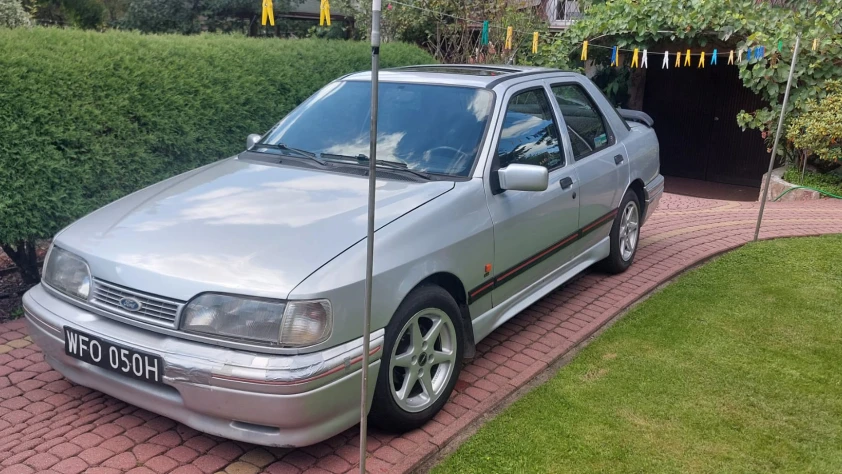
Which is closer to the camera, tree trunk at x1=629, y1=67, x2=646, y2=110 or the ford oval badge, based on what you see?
the ford oval badge

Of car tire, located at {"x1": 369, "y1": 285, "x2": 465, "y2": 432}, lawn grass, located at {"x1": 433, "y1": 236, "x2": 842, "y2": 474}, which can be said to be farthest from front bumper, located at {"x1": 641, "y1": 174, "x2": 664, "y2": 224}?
car tire, located at {"x1": 369, "y1": 285, "x2": 465, "y2": 432}

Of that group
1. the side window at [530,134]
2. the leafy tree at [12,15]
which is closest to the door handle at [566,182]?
the side window at [530,134]

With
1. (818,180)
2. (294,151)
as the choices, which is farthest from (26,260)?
(818,180)

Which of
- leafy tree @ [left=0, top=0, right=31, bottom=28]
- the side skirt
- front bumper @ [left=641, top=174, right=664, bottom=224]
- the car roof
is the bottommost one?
the side skirt

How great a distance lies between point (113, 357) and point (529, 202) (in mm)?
2498

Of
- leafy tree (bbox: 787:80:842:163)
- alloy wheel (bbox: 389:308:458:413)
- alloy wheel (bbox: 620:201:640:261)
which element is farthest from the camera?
leafy tree (bbox: 787:80:842:163)

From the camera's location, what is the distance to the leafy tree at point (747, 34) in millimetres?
10586

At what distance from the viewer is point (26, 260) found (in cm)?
556

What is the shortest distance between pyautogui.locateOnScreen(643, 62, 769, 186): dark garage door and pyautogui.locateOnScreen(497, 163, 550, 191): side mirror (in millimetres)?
11537

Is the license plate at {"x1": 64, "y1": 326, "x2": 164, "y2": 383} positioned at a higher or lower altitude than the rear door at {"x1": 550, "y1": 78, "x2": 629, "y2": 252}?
lower

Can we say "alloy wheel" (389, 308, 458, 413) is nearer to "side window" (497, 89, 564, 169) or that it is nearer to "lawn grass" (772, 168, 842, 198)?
"side window" (497, 89, 564, 169)

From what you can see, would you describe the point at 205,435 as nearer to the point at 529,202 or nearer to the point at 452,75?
the point at 529,202

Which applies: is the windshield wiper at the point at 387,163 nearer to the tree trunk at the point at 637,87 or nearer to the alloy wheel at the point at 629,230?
the alloy wheel at the point at 629,230

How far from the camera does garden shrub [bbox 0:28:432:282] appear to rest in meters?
4.98
